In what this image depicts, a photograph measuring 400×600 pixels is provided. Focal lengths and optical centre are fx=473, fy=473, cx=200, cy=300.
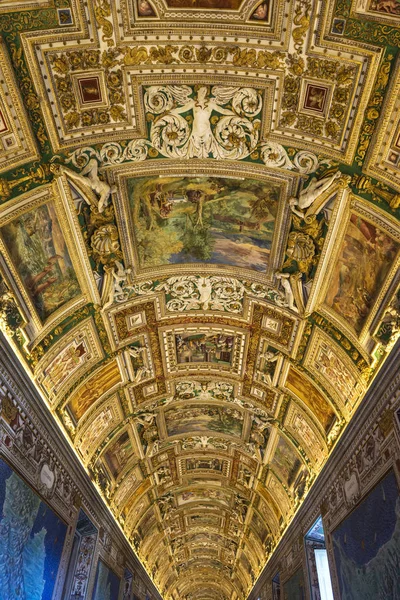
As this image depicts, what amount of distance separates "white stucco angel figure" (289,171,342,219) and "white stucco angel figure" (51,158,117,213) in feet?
12.8

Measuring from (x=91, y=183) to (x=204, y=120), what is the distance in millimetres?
2611

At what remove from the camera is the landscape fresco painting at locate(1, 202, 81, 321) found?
950 cm

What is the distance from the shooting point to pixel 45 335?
11.2m

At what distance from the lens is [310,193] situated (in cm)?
974

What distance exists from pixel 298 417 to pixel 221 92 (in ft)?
34.1

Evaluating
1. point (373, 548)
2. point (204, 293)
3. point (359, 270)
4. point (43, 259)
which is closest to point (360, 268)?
point (359, 270)

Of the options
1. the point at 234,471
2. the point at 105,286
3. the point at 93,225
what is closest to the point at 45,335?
the point at 105,286

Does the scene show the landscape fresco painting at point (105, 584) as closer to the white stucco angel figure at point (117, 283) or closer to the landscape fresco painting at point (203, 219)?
the white stucco angel figure at point (117, 283)

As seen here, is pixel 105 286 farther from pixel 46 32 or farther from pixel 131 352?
pixel 46 32

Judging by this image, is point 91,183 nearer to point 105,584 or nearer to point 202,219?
point 202,219

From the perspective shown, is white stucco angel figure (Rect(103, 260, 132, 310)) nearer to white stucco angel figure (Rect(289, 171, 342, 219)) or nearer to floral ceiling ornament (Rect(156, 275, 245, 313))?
floral ceiling ornament (Rect(156, 275, 245, 313))

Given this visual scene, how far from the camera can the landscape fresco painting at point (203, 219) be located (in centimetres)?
1055

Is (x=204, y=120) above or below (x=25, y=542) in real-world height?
above

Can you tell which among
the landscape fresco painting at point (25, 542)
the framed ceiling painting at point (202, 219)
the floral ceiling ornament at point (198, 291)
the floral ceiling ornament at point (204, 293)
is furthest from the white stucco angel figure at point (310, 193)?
the landscape fresco painting at point (25, 542)
